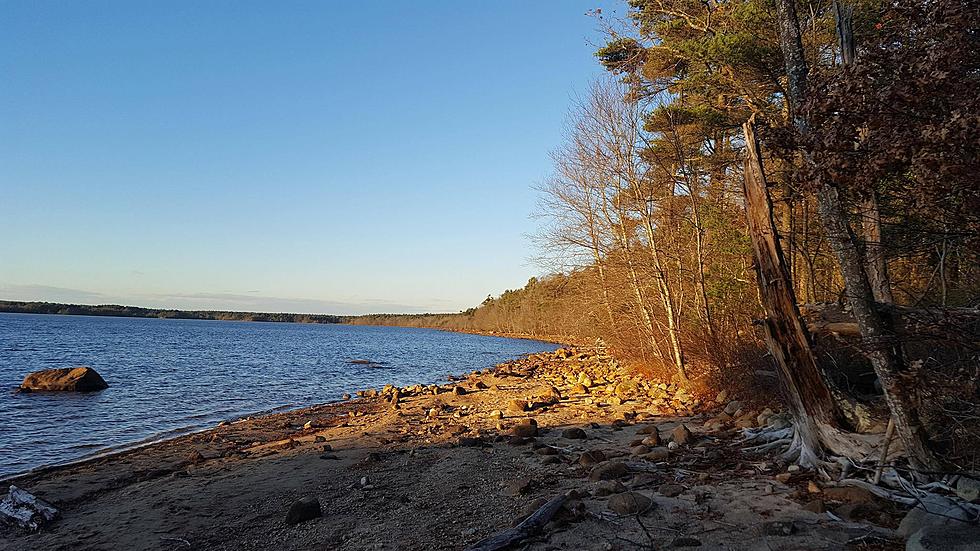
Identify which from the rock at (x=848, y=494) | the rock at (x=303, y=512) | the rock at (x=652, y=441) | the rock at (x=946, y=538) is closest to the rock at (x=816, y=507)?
the rock at (x=848, y=494)

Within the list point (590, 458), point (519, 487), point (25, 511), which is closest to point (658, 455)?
point (590, 458)

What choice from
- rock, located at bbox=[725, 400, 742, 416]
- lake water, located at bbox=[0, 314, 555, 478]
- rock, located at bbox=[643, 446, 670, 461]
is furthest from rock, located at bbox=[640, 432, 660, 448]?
lake water, located at bbox=[0, 314, 555, 478]

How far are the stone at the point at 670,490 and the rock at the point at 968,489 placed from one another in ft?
8.04

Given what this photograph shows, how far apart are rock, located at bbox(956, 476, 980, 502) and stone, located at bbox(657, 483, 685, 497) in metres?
2.45

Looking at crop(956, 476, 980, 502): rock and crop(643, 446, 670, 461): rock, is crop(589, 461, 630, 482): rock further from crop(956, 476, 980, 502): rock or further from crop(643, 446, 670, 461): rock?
crop(956, 476, 980, 502): rock

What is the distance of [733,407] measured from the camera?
1065cm

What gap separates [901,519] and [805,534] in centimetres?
92

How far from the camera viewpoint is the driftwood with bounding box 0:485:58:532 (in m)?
7.41

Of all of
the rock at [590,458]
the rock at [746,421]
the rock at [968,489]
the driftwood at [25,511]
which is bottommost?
the driftwood at [25,511]

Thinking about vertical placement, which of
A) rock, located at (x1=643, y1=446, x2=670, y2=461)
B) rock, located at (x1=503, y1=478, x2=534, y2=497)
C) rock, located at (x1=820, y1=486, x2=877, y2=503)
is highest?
rock, located at (x1=820, y1=486, x2=877, y2=503)

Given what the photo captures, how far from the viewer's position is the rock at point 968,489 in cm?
474

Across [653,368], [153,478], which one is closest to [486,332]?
[653,368]

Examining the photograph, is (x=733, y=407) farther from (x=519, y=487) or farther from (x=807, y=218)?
(x=519, y=487)

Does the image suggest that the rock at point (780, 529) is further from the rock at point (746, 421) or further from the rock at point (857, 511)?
the rock at point (746, 421)
